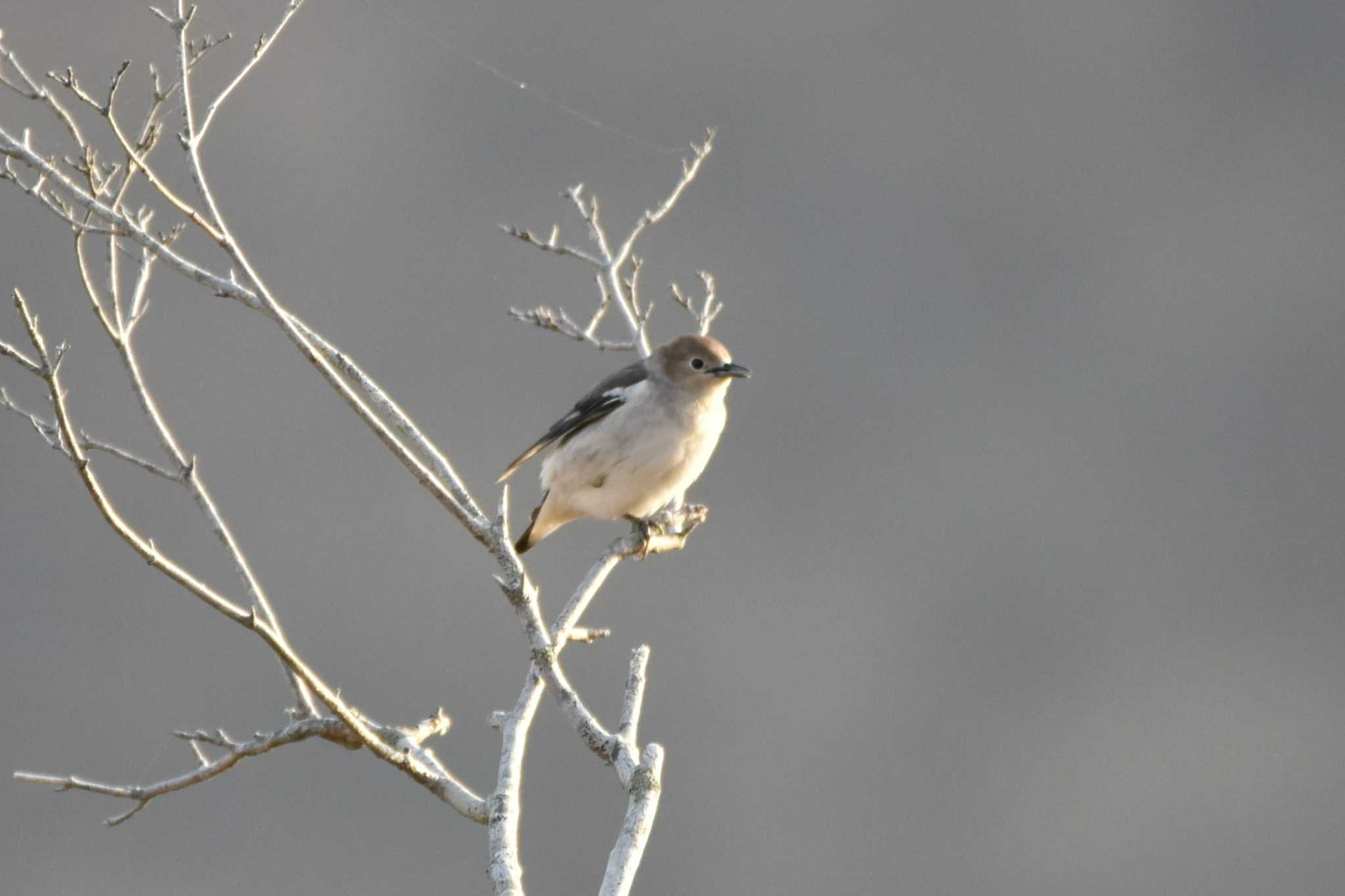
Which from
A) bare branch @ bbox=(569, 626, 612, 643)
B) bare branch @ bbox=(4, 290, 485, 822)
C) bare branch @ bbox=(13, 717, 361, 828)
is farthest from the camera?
bare branch @ bbox=(569, 626, 612, 643)

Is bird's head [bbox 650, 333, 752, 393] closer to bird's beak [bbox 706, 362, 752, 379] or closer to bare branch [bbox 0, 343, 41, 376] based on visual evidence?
bird's beak [bbox 706, 362, 752, 379]

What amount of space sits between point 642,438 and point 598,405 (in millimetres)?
443

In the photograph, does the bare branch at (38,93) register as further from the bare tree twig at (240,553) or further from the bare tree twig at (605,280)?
the bare tree twig at (605,280)

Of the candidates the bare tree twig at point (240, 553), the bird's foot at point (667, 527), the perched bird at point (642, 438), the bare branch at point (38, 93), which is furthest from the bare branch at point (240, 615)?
the perched bird at point (642, 438)

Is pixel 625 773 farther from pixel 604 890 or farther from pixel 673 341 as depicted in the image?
pixel 673 341

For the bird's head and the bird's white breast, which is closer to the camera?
the bird's white breast

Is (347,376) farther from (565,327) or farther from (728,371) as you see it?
(728,371)

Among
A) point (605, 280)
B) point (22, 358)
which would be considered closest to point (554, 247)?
point (605, 280)

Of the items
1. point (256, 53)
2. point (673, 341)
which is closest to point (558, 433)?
point (673, 341)

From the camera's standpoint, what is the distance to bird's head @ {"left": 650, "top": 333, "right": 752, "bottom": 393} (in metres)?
6.11

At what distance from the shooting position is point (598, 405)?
6.30m

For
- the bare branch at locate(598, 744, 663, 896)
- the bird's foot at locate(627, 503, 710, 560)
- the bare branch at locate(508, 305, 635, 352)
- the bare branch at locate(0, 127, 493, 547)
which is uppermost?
the bare branch at locate(508, 305, 635, 352)

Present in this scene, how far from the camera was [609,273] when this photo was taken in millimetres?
5641

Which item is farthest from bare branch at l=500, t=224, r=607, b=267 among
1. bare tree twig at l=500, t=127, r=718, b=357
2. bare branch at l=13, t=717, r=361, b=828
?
bare branch at l=13, t=717, r=361, b=828
